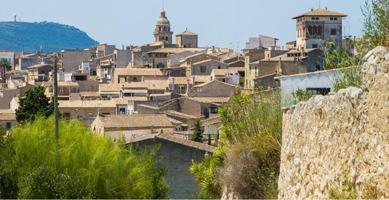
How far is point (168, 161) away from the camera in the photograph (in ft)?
101

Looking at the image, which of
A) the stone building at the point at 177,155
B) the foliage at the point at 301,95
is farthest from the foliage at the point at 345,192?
the stone building at the point at 177,155

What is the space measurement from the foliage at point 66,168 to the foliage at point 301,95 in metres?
4.39

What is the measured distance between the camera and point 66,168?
16.3 m

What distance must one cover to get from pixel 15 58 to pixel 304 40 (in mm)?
71348

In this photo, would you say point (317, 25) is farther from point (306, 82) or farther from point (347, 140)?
point (347, 140)

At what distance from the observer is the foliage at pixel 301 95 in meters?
12.0

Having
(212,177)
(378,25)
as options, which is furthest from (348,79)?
(212,177)

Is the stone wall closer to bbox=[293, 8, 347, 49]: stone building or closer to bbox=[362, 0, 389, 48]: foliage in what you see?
bbox=[362, 0, 389, 48]: foliage

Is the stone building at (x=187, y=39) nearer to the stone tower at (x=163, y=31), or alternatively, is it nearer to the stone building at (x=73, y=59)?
the stone tower at (x=163, y=31)

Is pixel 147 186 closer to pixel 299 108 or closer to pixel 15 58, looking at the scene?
pixel 299 108

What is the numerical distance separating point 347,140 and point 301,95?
10.9 feet

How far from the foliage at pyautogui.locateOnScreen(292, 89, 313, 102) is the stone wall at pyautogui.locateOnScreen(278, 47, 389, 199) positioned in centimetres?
86

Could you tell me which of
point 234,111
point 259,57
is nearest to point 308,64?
point 259,57

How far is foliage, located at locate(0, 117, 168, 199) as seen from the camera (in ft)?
50.1
